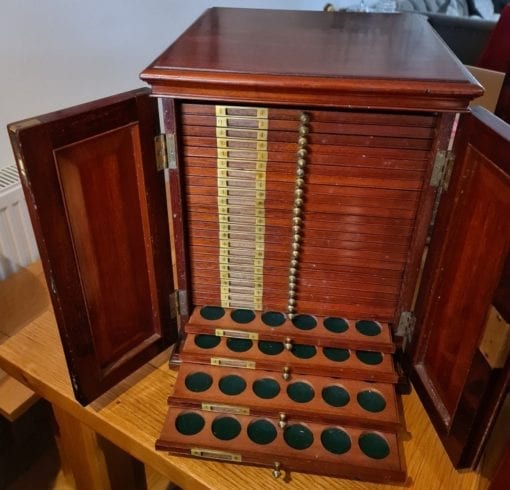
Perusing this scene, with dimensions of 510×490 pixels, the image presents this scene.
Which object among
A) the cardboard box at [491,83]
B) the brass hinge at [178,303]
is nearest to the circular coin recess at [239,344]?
the brass hinge at [178,303]

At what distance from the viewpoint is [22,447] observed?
4.62 feet

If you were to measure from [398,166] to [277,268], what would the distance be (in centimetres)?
25

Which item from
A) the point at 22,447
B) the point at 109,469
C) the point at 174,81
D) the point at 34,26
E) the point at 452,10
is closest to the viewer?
the point at 174,81

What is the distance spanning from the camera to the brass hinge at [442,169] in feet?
2.31

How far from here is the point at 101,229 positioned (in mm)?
720

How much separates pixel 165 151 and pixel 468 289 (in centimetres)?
47

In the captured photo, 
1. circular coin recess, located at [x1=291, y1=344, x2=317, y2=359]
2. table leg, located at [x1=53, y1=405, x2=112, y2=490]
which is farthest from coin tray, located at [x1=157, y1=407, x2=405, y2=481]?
table leg, located at [x1=53, y1=405, x2=112, y2=490]

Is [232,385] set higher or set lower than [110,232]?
lower

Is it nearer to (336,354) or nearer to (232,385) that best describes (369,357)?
(336,354)

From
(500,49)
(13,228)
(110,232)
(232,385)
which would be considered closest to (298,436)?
(232,385)

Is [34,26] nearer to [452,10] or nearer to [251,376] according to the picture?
[251,376]

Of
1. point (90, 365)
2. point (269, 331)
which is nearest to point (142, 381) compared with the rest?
point (90, 365)

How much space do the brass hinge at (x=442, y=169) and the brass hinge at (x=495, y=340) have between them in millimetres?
198

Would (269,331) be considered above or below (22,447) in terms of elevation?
above
